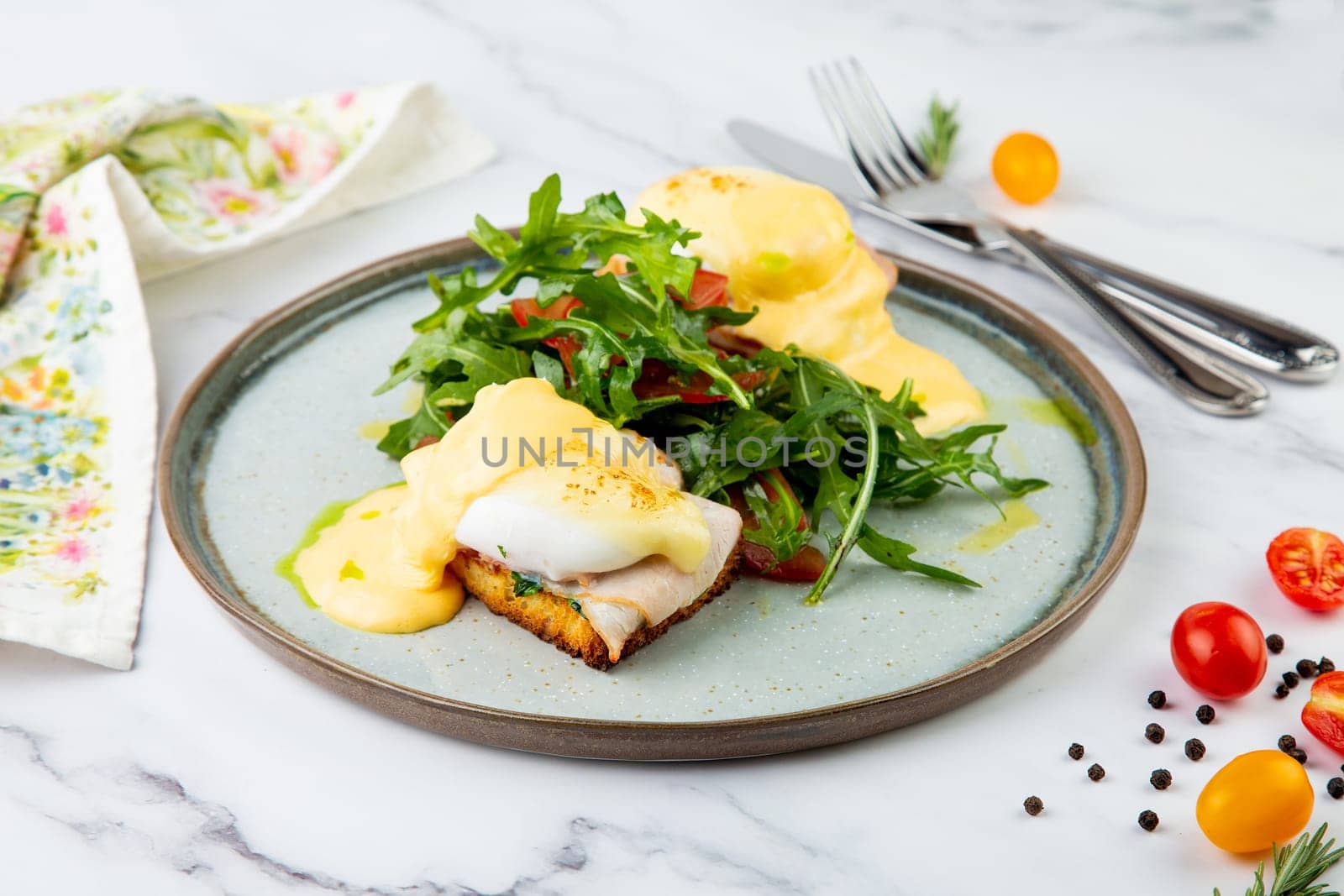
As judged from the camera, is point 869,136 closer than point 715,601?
No

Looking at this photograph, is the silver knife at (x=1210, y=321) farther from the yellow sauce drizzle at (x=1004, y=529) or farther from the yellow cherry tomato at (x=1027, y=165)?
the yellow sauce drizzle at (x=1004, y=529)

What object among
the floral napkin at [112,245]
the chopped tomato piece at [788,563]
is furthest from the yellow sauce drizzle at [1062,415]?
the floral napkin at [112,245]

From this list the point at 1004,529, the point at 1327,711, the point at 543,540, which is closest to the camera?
the point at 1327,711

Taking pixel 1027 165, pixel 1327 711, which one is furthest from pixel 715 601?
pixel 1027 165

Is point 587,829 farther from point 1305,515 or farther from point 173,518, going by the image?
point 1305,515

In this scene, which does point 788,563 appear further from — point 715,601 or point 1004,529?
point 1004,529

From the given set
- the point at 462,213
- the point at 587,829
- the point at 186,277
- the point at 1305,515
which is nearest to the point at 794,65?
the point at 462,213

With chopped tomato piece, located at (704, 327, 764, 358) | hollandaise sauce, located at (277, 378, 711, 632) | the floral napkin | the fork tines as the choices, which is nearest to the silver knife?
the fork tines
